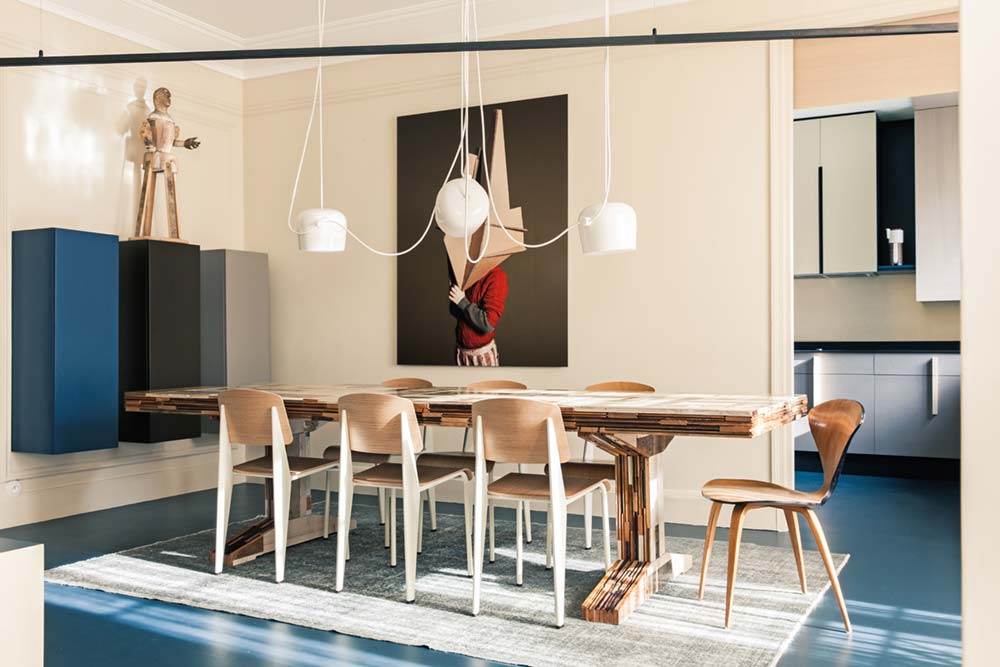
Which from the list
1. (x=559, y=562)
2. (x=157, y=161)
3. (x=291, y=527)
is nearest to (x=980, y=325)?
(x=559, y=562)

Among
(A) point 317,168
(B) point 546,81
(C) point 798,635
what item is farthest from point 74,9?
(C) point 798,635

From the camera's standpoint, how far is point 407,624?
3.36 meters

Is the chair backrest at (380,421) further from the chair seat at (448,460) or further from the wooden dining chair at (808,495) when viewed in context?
the wooden dining chair at (808,495)

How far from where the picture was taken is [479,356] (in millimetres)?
6023

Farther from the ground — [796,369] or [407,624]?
[796,369]

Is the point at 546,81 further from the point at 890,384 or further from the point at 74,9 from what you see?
the point at 890,384

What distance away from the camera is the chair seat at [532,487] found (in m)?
3.57

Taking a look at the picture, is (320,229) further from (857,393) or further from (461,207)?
(857,393)

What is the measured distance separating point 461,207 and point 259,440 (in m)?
1.40

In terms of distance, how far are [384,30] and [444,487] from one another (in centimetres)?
321

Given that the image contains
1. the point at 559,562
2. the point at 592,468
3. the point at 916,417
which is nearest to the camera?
the point at 559,562

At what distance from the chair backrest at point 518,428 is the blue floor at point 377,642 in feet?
2.57

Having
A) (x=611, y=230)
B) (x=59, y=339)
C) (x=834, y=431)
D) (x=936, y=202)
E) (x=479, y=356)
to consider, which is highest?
(x=936, y=202)

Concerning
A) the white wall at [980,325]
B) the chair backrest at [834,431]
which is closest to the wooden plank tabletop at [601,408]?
the chair backrest at [834,431]
